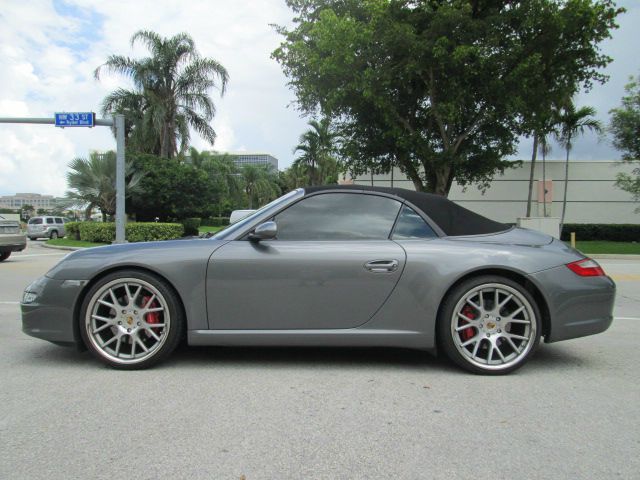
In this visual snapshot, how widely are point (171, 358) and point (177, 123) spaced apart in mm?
30167

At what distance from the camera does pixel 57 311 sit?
3.76 m

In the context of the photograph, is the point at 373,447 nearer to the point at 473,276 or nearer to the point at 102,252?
the point at 473,276

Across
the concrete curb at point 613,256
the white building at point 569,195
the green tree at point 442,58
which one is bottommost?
the concrete curb at point 613,256

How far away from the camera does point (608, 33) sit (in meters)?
18.4

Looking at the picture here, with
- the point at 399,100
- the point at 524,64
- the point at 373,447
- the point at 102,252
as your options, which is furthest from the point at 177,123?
the point at 373,447

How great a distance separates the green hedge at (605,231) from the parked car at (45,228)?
3314 centimetres

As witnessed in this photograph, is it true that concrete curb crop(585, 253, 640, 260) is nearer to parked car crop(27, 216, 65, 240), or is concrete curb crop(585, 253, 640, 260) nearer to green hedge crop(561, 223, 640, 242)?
green hedge crop(561, 223, 640, 242)

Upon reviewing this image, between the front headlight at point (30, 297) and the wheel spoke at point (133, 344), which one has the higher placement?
the front headlight at point (30, 297)

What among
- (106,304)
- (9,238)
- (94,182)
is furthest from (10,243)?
(106,304)

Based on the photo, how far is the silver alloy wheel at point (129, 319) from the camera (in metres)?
3.75

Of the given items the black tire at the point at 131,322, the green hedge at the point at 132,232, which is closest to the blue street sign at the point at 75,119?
the green hedge at the point at 132,232

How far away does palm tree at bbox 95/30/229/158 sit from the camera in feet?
101

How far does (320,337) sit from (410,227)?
1.10 metres

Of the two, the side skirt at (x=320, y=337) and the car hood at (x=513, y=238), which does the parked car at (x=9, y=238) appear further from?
the car hood at (x=513, y=238)
